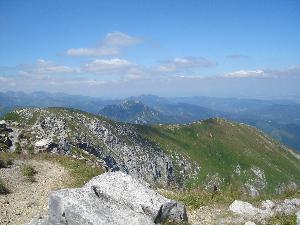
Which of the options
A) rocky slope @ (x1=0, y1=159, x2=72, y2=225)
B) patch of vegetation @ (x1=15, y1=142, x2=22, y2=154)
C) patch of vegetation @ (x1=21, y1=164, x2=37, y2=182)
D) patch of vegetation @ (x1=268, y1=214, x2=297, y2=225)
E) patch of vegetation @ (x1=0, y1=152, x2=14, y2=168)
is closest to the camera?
patch of vegetation @ (x1=268, y1=214, x2=297, y2=225)

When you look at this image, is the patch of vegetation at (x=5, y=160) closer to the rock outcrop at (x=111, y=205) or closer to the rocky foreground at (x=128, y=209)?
the rocky foreground at (x=128, y=209)

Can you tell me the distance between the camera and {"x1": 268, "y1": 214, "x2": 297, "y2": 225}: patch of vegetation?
838 inches

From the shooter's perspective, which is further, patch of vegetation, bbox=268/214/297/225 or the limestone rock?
the limestone rock

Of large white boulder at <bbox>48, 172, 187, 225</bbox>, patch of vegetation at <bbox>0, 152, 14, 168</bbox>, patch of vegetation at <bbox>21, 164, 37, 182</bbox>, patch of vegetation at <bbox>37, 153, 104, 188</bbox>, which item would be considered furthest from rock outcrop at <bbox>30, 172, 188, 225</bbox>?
patch of vegetation at <bbox>0, 152, 14, 168</bbox>

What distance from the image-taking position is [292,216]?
22.8 metres

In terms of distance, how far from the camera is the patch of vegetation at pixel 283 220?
21281 millimetres

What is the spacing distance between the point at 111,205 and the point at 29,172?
52.4 ft

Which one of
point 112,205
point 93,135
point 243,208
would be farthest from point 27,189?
point 93,135

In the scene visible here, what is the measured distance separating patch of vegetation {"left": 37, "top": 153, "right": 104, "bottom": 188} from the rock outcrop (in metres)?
9.49

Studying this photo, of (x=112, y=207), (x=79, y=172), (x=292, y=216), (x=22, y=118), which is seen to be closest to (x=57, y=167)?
(x=79, y=172)

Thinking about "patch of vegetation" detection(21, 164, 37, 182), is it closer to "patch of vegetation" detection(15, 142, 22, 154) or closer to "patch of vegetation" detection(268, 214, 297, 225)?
"patch of vegetation" detection(15, 142, 22, 154)

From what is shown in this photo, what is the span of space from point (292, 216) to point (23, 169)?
21938mm

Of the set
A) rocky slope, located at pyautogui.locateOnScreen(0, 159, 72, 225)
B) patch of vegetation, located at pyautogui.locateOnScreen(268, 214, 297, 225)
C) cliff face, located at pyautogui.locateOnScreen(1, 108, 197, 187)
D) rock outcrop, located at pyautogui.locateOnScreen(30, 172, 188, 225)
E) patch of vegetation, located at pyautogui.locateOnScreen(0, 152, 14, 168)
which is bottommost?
cliff face, located at pyautogui.locateOnScreen(1, 108, 197, 187)

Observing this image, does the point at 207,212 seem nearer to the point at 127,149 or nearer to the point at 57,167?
the point at 57,167
